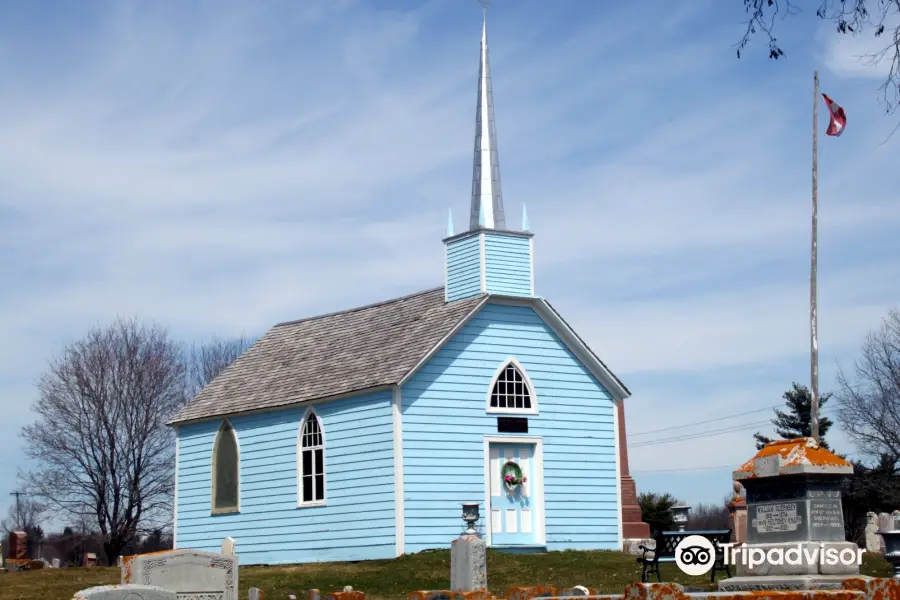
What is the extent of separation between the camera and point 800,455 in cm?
1681

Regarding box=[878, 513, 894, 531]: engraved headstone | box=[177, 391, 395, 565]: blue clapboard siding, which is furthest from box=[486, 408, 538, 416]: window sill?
box=[878, 513, 894, 531]: engraved headstone

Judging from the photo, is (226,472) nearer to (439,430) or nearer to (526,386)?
(439,430)

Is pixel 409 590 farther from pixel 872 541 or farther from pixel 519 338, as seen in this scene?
pixel 872 541

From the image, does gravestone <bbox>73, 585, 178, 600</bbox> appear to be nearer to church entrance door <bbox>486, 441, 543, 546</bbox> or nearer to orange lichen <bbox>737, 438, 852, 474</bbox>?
orange lichen <bbox>737, 438, 852, 474</bbox>

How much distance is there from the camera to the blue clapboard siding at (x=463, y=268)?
29812 millimetres

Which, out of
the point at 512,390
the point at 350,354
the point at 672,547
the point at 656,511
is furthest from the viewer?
the point at 656,511

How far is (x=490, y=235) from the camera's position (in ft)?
97.9

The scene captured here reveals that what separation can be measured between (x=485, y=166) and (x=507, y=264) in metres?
2.93

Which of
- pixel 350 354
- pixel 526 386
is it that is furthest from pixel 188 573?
pixel 350 354

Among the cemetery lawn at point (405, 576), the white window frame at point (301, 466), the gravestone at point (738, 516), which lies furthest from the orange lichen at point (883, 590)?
the gravestone at point (738, 516)

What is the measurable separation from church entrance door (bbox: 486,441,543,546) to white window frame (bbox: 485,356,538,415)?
0.68m

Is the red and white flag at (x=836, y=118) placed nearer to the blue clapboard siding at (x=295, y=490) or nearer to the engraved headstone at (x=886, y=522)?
the engraved headstone at (x=886, y=522)

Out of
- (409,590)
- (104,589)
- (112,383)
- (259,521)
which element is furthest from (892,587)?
(112,383)

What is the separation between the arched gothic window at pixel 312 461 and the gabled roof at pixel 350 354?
635 mm
